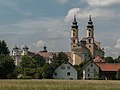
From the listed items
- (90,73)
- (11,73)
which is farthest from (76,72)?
(11,73)

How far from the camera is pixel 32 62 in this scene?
13025 cm

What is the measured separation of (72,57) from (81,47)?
615cm

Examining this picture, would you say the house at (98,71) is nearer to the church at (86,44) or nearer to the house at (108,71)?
the house at (108,71)

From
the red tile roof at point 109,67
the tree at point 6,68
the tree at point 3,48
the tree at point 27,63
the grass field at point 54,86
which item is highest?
the tree at point 3,48

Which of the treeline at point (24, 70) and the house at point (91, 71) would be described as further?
the house at point (91, 71)

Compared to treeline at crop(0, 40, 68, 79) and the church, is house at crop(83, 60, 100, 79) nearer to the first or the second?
treeline at crop(0, 40, 68, 79)

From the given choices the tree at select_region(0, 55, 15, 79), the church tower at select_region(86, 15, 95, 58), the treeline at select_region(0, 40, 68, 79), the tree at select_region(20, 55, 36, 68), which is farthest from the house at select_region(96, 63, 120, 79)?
the church tower at select_region(86, 15, 95, 58)

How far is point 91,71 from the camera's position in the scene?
11962 centimetres

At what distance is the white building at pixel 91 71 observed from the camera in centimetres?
11919

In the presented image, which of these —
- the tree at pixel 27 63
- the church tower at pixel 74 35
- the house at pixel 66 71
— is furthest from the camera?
the church tower at pixel 74 35

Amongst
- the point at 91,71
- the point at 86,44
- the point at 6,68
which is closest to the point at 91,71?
the point at 91,71

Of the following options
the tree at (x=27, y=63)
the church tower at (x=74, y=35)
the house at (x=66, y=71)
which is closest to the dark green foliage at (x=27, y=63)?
the tree at (x=27, y=63)

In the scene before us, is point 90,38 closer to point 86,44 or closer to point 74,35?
point 86,44

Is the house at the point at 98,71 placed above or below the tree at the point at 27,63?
below
